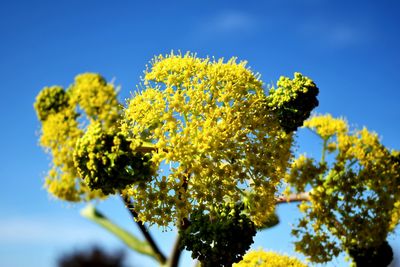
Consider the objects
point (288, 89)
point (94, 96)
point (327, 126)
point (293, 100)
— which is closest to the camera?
point (293, 100)

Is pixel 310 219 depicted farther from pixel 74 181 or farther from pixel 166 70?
pixel 74 181

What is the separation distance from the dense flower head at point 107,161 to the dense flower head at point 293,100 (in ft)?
6.98

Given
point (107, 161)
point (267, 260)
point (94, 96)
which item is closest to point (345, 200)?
point (267, 260)

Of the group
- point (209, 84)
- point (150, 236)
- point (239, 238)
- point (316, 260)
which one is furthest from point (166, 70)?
point (316, 260)

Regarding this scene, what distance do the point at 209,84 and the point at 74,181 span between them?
7.62 meters

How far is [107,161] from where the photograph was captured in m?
5.23

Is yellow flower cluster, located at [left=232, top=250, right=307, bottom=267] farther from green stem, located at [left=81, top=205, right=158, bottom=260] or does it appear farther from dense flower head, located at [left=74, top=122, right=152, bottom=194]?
dense flower head, located at [left=74, top=122, right=152, bottom=194]

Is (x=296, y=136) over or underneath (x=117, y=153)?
over

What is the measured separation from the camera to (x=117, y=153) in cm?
521

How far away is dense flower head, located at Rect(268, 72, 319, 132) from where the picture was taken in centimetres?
670

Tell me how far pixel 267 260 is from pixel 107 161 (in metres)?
3.20

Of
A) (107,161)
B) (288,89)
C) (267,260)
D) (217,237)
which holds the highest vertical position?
(288,89)

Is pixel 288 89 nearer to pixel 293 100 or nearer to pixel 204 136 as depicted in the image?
pixel 293 100

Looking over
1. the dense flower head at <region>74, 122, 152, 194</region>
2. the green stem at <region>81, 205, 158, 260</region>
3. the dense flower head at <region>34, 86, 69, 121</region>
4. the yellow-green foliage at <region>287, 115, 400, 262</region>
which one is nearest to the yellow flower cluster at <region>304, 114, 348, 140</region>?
the yellow-green foliage at <region>287, 115, 400, 262</region>
